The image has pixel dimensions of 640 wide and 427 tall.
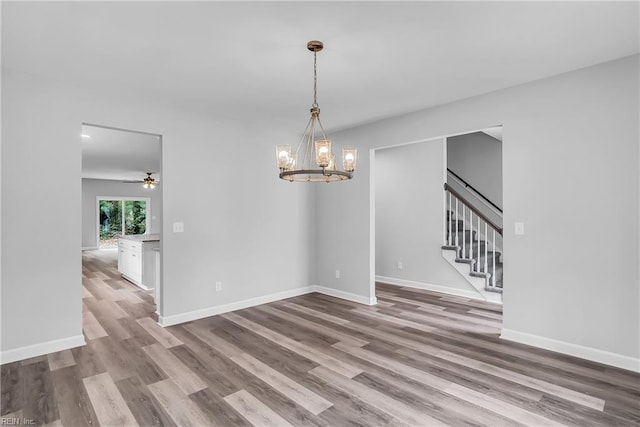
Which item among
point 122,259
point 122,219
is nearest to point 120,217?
point 122,219

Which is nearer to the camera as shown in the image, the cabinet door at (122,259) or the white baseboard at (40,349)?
the white baseboard at (40,349)

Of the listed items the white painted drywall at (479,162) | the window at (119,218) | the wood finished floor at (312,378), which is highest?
the white painted drywall at (479,162)

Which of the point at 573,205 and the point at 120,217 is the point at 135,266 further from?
the point at 120,217

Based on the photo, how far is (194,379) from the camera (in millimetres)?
2688

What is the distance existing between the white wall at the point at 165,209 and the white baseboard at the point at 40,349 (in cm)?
3

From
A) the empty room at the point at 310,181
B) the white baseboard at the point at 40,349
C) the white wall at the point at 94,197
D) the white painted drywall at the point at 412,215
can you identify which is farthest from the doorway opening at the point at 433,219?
the white wall at the point at 94,197

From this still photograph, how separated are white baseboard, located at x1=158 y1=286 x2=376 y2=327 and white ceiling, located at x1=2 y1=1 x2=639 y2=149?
2622 millimetres

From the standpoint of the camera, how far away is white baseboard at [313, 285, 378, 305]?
491 centimetres

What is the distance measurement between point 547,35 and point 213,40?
8.20ft

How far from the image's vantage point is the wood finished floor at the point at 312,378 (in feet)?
7.19

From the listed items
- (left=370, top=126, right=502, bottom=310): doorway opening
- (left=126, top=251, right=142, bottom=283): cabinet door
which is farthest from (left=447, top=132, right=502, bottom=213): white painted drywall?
(left=126, top=251, right=142, bottom=283): cabinet door

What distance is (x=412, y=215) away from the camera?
19.7 ft

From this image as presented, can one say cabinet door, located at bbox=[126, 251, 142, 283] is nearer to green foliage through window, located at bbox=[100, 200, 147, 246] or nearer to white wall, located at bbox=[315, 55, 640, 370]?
white wall, located at bbox=[315, 55, 640, 370]

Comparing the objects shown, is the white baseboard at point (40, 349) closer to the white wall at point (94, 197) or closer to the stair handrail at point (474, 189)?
the stair handrail at point (474, 189)
